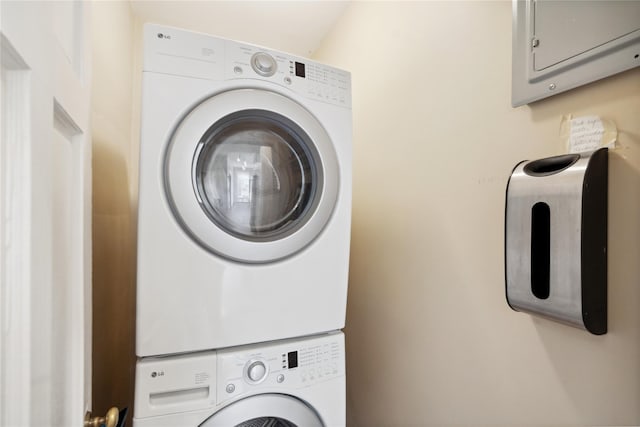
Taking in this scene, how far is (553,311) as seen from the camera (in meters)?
0.69

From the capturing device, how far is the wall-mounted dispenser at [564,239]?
2.13 feet

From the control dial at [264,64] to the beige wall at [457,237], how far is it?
22.3 inches

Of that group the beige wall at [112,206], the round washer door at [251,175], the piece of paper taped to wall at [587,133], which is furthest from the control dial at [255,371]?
the piece of paper taped to wall at [587,133]

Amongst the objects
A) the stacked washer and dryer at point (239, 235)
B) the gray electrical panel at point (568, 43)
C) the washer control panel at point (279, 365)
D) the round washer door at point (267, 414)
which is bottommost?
the round washer door at point (267, 414)

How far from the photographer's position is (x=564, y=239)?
0.68 meters

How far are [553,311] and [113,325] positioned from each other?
1.70 metres

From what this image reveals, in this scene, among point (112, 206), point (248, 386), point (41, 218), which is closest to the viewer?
point (41, 218)

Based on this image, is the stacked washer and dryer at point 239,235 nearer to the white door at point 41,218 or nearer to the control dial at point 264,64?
the control dial at point 264,64

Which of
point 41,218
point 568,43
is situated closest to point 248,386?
point 41,218

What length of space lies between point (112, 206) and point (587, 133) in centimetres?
163

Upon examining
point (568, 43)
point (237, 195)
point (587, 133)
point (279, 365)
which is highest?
point (568, 43)

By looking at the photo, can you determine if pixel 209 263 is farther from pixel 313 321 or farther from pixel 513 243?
pixel 513 243

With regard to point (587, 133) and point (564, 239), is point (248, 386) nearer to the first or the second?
point (564, 239)

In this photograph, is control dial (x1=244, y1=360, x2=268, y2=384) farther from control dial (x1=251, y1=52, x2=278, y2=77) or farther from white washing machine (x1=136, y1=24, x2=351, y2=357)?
control dial (x1=251, y1=52, x2=278, y2=77)
